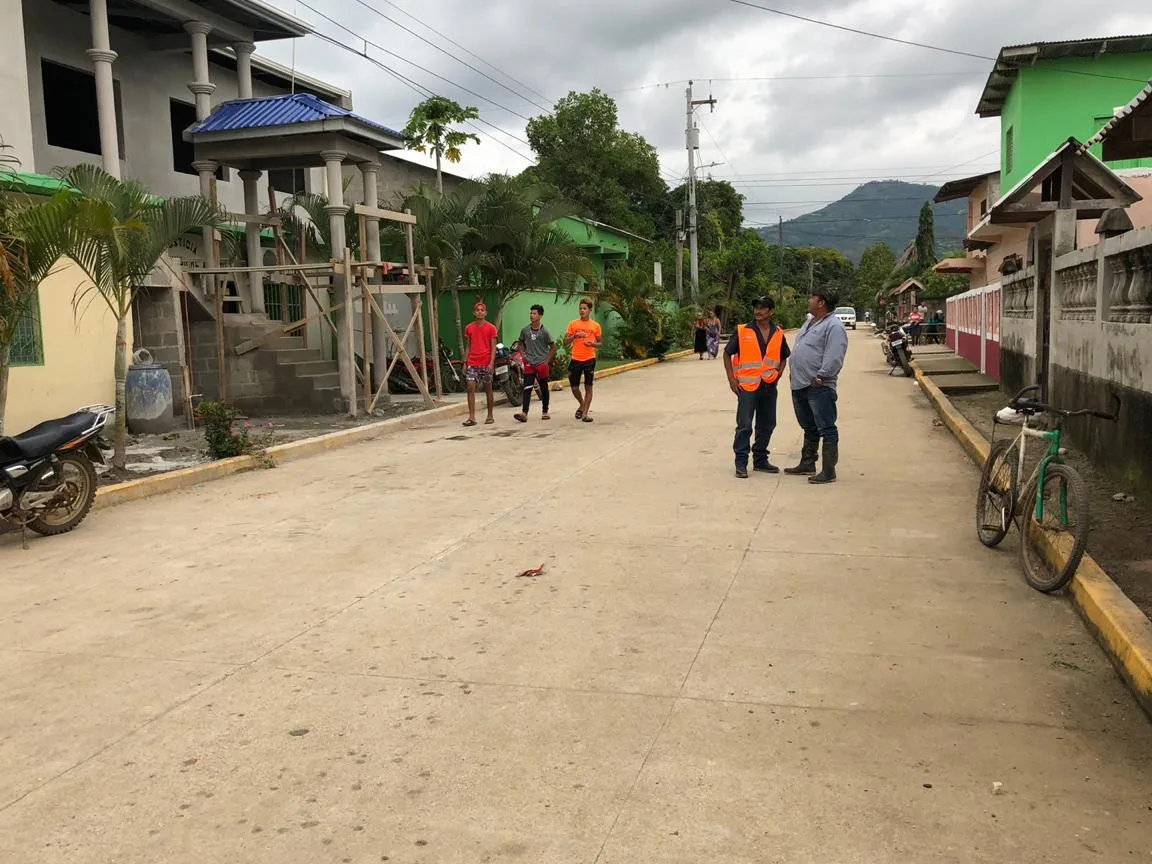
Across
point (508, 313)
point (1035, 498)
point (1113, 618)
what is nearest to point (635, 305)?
point (508, 313)

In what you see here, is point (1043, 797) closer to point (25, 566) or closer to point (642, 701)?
point (642, 701)

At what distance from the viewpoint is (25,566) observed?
7047 mm

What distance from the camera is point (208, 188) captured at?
1619cm

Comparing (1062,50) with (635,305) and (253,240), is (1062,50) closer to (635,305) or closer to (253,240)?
(635,305)

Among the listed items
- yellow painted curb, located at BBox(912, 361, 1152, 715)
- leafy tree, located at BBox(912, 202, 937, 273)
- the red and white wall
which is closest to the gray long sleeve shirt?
yellow painted curb, located at BBox(912, 361, 1152, 715)

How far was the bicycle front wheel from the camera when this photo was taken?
5367 millimetres

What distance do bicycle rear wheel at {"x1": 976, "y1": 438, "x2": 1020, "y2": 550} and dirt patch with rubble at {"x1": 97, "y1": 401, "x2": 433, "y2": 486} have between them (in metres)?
7.72

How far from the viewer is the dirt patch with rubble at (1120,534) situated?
221 inches

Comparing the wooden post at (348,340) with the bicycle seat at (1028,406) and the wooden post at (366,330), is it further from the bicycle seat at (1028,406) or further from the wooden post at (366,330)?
the bicycle seat at (1028,406)

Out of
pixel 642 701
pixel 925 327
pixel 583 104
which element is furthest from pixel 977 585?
pixel 583 104

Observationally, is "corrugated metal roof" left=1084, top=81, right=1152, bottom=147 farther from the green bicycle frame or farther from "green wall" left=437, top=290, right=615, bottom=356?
"green wall" left=437, top=290, right=615, bottom=356

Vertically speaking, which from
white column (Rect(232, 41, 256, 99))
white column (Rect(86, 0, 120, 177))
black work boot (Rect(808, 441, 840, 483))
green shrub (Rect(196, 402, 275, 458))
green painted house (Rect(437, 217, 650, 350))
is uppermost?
white column (Rect(232, 41, 256, 99))

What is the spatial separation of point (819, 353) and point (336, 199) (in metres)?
9.34

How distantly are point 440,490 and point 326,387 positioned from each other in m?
7.51
